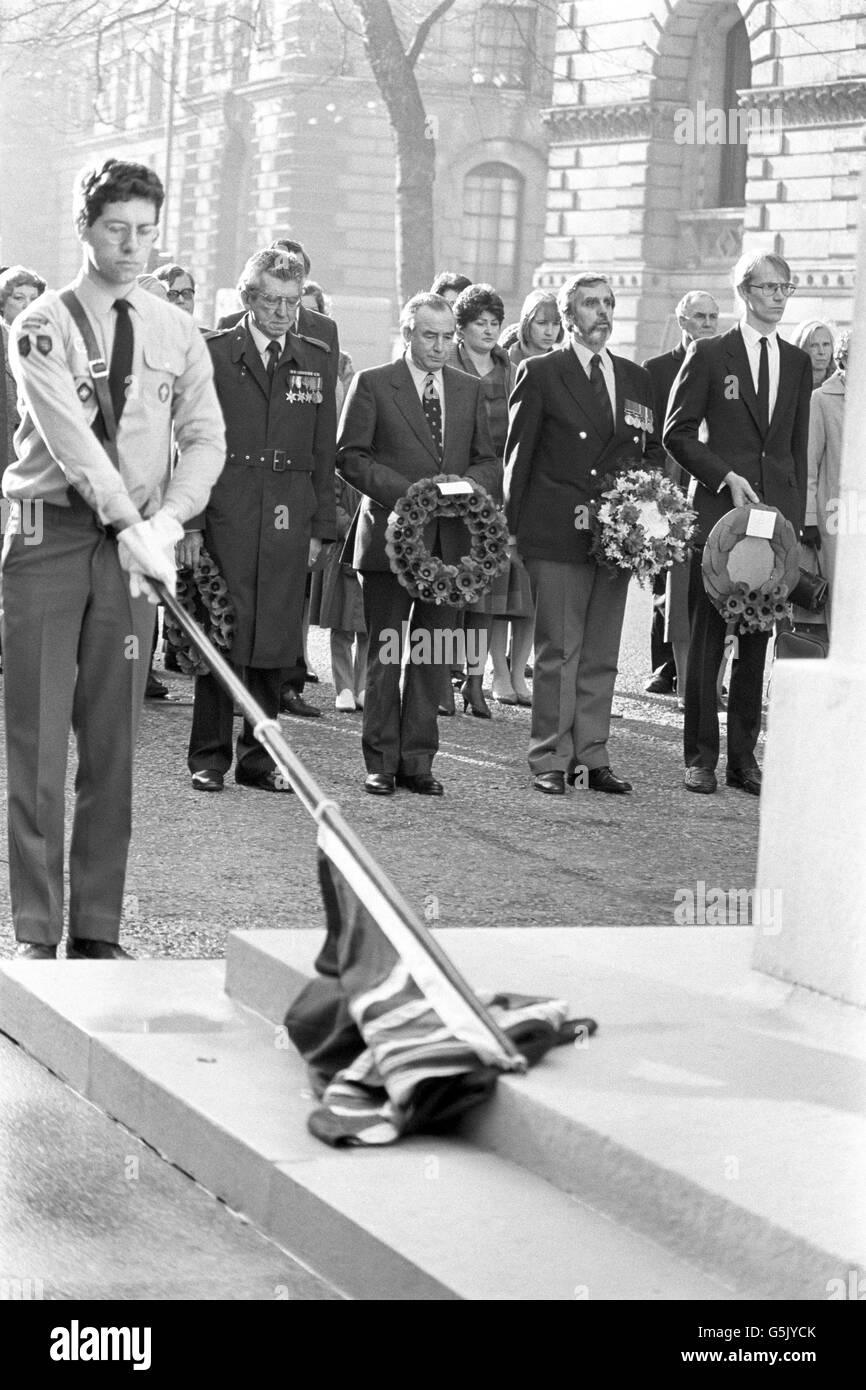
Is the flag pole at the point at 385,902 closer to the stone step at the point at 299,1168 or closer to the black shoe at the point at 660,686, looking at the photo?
the stone step at the point at 299,1168

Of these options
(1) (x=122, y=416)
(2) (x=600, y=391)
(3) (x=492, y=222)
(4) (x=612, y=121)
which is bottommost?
(1) (x=122, y=416)

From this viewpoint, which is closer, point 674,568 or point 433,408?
point 433,408

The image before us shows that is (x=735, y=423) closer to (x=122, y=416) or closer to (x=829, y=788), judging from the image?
(x=122, y=416)

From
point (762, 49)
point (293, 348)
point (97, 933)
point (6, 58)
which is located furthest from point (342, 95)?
point (97, 933)

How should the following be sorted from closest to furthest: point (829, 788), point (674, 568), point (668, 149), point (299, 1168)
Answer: point (299, 1168)
point (829, 788)
point (674, 568)
point (668, 149)

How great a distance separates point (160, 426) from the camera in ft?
22.1

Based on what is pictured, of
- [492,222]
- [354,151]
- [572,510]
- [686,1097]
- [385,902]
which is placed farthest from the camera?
[492,222]

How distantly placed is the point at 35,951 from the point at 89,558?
1131 mm

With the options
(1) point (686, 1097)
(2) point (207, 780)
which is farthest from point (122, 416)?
(2) point (207, 780)

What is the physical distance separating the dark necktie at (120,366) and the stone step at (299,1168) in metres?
1.58

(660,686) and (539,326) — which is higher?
Answer: (539,326)

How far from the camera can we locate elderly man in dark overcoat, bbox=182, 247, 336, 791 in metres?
9.76

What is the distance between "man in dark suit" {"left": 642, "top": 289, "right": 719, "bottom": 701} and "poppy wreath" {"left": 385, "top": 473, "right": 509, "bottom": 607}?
3.15m

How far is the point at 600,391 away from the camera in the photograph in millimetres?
10469
